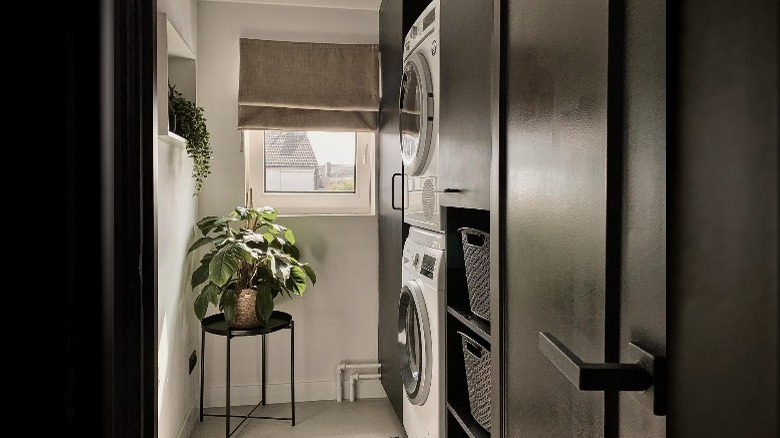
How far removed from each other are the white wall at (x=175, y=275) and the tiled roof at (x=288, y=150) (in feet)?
1.77

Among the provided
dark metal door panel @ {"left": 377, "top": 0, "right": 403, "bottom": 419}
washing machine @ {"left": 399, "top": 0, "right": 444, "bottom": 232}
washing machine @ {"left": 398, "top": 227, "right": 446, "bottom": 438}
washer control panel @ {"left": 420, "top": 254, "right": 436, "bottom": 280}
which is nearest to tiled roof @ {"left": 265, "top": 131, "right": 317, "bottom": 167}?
dark metal door panel @ {"left": 377, "top": 0, "right": 403, "bottom": 419}

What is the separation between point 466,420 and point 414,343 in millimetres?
624

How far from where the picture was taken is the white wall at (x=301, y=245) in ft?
11.7

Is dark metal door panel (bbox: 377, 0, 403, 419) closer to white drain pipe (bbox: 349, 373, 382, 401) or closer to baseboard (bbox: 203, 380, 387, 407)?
white drain pipe (bbox: 349, 373, 382, 401)

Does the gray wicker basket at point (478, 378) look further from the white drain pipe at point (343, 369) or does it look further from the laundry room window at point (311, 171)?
the laundry room window at point (311, 171)

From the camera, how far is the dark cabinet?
1.74 metres

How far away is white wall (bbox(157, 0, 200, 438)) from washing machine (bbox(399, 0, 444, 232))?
944 mm

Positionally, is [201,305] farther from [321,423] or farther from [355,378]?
[355,378]

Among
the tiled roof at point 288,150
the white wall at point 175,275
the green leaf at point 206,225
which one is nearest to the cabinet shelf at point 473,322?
the white wall at point 175,275

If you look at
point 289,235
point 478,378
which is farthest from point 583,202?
point 289,235
